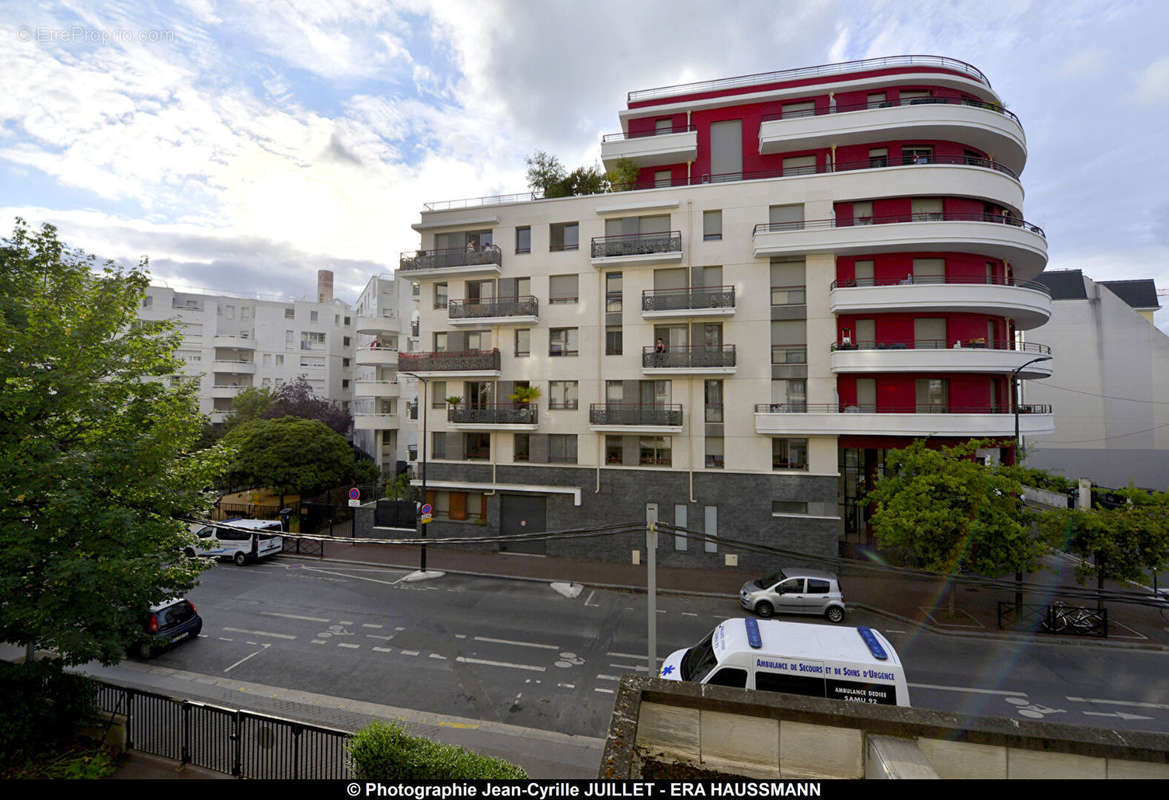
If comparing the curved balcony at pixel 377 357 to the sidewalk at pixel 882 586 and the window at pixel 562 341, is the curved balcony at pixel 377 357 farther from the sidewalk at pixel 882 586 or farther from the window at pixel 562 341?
the window at pixel 562 341

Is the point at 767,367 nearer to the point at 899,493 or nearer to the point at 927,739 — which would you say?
the point at 899,493

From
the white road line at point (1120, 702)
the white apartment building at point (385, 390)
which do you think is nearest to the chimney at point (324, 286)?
the white apartment building at point (385, 390)

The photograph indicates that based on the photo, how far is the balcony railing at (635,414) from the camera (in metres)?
24.1

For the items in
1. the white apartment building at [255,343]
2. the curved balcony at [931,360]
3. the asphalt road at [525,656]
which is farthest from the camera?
the white apartment building at [255,343]

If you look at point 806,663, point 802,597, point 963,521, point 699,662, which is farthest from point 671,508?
point 806,663

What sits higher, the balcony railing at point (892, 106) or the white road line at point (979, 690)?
the balcony railing at point (892, 106)

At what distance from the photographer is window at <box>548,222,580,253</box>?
87.5ft

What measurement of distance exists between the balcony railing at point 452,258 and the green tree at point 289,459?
40.0 ft

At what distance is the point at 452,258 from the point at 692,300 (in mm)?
13204

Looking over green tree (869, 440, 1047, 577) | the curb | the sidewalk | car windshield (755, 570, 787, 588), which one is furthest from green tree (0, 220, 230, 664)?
green tree (869, 440, 1047, 577)

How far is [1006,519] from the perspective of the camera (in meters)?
16.1

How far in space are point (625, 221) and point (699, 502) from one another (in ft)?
48.1

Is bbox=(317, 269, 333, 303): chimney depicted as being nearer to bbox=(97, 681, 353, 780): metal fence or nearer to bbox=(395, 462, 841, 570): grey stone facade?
bbox=(395, 462, 841, 570): grey stone facade

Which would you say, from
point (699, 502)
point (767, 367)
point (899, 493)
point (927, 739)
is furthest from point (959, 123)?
point (927, 739)
